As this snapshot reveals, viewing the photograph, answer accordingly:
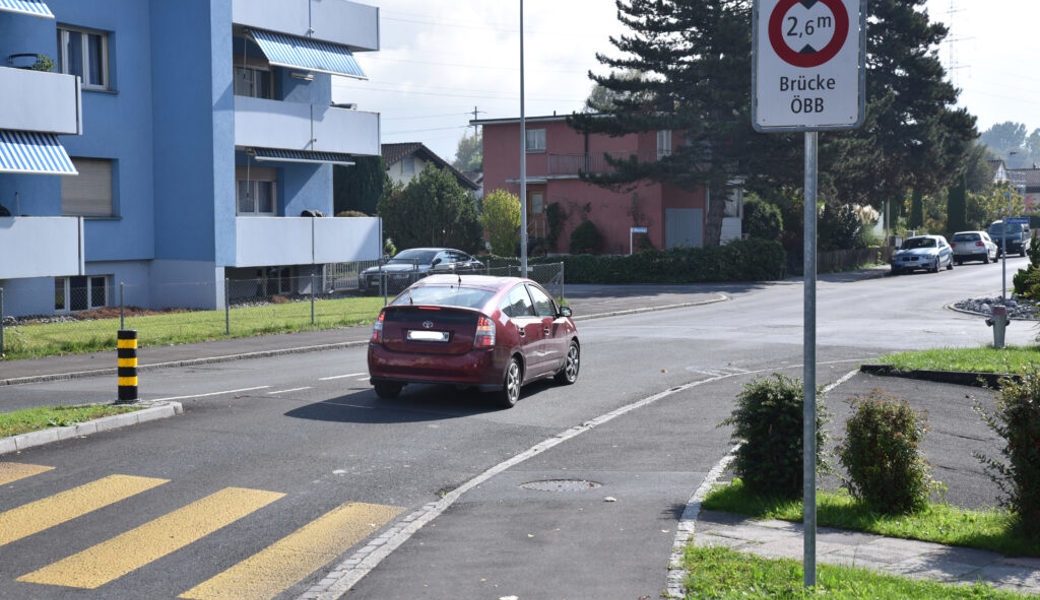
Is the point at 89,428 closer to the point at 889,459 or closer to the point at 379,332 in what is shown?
the point at 379,332

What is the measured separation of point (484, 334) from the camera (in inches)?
537

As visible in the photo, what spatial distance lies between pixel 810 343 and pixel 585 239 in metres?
49.2

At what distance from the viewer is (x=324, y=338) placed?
23562 mm

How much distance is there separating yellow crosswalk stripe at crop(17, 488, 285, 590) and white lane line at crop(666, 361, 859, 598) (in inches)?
129

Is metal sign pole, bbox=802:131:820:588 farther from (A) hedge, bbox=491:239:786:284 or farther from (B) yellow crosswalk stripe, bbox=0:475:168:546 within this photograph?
(A) hedge, bbox=491:239:786:284

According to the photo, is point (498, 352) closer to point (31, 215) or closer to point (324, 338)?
point (324, 338)

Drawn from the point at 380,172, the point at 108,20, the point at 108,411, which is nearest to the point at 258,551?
the point at 108,411

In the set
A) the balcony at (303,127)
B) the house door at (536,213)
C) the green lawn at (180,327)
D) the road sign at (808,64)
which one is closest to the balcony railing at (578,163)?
the house door at (536,213)

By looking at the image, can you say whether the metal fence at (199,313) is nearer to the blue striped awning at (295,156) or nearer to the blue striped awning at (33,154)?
the blue striped awning at (33,154)

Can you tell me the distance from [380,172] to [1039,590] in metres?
54.9

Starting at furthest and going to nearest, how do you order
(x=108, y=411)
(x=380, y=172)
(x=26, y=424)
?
(x=380, y=172)
(x=108, y=411)
(x=26, y=424)

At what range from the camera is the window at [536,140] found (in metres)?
59.2

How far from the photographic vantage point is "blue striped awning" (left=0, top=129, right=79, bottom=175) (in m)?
24.3

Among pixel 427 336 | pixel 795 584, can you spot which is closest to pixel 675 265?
pixel 427 336
